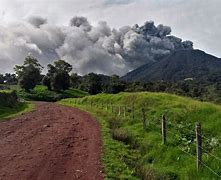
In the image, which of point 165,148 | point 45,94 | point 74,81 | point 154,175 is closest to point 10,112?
point 165,148

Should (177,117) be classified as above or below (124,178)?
above

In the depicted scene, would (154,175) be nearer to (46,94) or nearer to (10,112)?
(10,112)

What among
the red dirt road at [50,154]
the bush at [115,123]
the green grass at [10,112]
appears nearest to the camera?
the red dirt road at [50,154]

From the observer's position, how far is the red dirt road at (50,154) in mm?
12500

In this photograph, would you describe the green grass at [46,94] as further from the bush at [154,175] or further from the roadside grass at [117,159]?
the bush at [154,175]

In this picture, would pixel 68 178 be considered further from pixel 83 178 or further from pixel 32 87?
pixel 32 87

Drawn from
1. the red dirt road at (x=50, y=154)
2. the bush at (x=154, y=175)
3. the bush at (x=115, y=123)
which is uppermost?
the bush at (x=115, y=123)

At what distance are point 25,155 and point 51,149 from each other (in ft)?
5.09

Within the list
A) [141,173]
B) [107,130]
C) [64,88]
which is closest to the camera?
[141,173]

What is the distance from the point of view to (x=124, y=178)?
12.2 m

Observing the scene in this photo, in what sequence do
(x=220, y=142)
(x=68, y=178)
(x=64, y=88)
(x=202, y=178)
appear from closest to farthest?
(x=202, y=178)
(x=68, y=178)
(x=220, y=142)
(x=64, y=88)

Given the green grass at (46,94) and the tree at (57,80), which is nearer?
the green grass at (46,94)

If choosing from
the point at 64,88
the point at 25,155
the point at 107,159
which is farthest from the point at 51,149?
the point at 64,88

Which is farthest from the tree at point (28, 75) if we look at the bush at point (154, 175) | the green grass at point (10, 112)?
the bush at point (154, 175)
